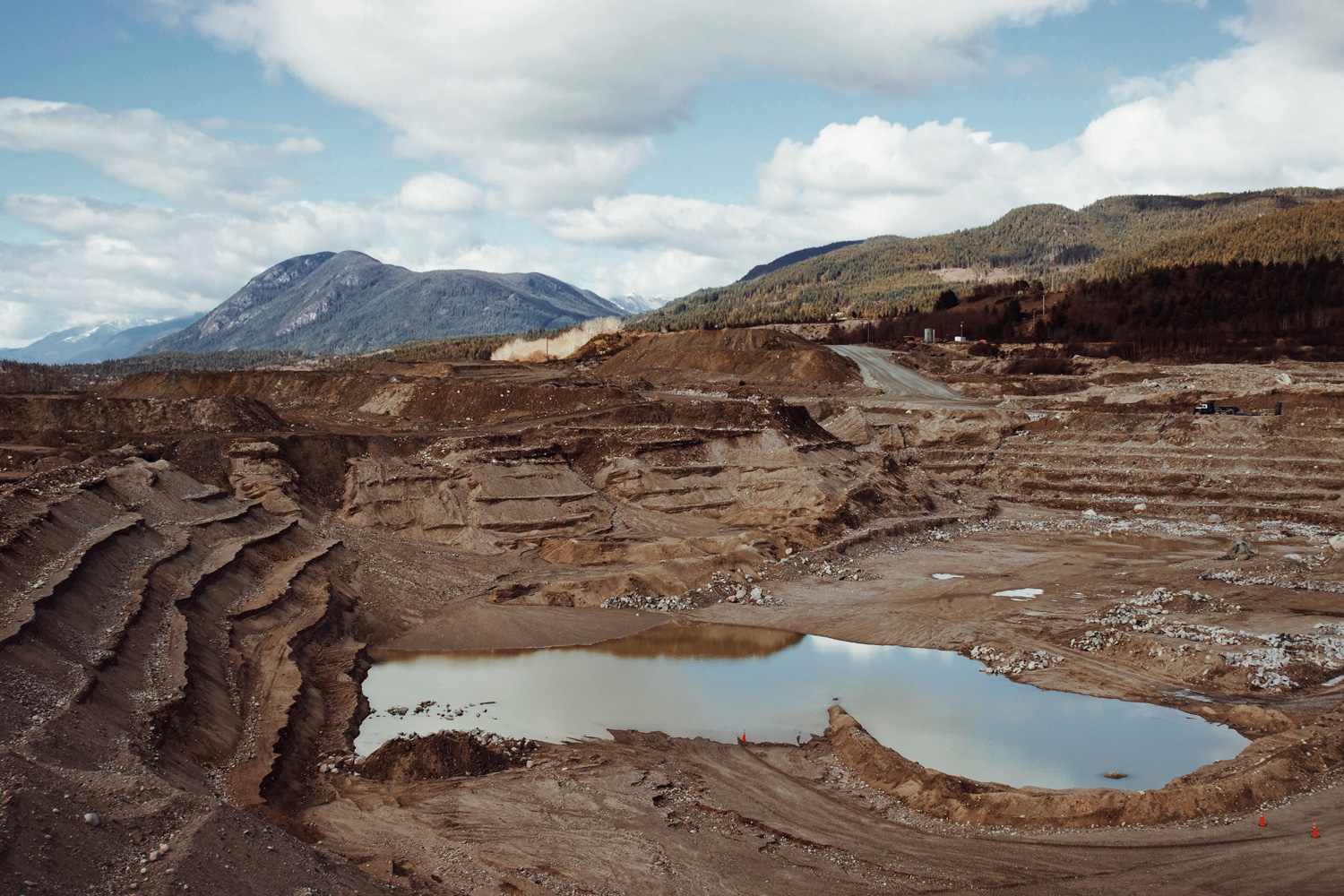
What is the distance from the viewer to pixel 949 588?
30.7 meters

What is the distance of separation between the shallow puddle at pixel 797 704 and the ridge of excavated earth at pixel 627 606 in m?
0.97

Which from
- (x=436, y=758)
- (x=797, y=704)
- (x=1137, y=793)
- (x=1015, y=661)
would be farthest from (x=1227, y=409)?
(x=436, y=758)

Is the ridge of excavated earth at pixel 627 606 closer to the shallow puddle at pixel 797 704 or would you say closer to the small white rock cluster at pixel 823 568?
the small white rock cluster at pixel 823 568

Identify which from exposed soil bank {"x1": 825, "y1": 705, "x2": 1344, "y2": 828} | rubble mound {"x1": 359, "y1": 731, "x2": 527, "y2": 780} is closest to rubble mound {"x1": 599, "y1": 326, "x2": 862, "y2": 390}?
rubble mound {"x1": 359, "y1": 731, "x2": 527, "y2": 780}

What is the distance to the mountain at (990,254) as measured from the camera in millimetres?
151250

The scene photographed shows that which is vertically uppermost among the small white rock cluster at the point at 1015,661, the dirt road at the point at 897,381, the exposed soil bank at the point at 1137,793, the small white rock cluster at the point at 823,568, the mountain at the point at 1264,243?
the mountain at the point at 1264,243

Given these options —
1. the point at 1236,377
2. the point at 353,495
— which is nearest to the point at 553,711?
the point at 353,495

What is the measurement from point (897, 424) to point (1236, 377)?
23281 mm

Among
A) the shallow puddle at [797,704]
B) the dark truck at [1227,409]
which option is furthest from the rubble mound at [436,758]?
the dark truck at [1227,409]

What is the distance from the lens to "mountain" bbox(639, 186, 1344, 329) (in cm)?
15125

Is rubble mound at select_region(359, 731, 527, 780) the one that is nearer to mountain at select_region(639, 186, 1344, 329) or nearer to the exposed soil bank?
the exposed soil bank

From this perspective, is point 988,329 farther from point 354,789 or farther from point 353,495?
point 354,789

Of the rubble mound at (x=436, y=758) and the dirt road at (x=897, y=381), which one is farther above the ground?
the dirt road at (x=897, y=381)

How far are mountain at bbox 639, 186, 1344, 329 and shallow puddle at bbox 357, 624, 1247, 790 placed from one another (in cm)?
11234
